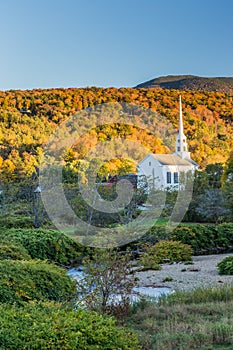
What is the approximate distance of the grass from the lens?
4.29 meters

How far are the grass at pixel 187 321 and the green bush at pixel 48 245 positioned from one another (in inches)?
267

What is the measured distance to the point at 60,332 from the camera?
3330 millimetres

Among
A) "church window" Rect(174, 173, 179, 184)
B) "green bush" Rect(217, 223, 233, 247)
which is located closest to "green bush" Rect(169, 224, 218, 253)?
"green bush" Rect(217, 223, 233, 247)

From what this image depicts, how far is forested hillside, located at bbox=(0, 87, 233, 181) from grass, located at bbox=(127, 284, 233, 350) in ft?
82.5

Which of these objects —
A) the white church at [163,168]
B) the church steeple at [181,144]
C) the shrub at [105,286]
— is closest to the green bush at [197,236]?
the shrub at [105,286]

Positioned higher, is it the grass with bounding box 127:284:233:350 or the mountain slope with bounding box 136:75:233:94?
the mountain slope with bounding box 136:75:233:94

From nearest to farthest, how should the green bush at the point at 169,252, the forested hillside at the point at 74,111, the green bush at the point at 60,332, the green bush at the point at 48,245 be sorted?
the green bush at the point at 60,332
the green bush at the point at 48,245
the green bush at the point at 169,252
the forested hillside at the point at 74,111

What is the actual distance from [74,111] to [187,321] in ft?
121

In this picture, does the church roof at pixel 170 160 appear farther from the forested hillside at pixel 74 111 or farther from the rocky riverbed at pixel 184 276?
the rocky riverbed at pixel 184 276

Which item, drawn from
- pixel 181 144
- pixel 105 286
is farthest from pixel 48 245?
pixel 181 144

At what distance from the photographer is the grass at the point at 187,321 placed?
4.29m

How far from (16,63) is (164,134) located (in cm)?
1303

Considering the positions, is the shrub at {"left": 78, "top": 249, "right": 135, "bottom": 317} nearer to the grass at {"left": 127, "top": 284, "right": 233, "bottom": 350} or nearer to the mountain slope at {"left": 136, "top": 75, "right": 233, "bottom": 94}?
the grass at {"left": 127, "top": 284, "right": 233, "bottom": 350}

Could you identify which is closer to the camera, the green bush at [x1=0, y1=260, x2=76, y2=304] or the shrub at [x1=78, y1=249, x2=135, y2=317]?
the green bush at [x1=0, y1=260, x2=76, y2=304]
